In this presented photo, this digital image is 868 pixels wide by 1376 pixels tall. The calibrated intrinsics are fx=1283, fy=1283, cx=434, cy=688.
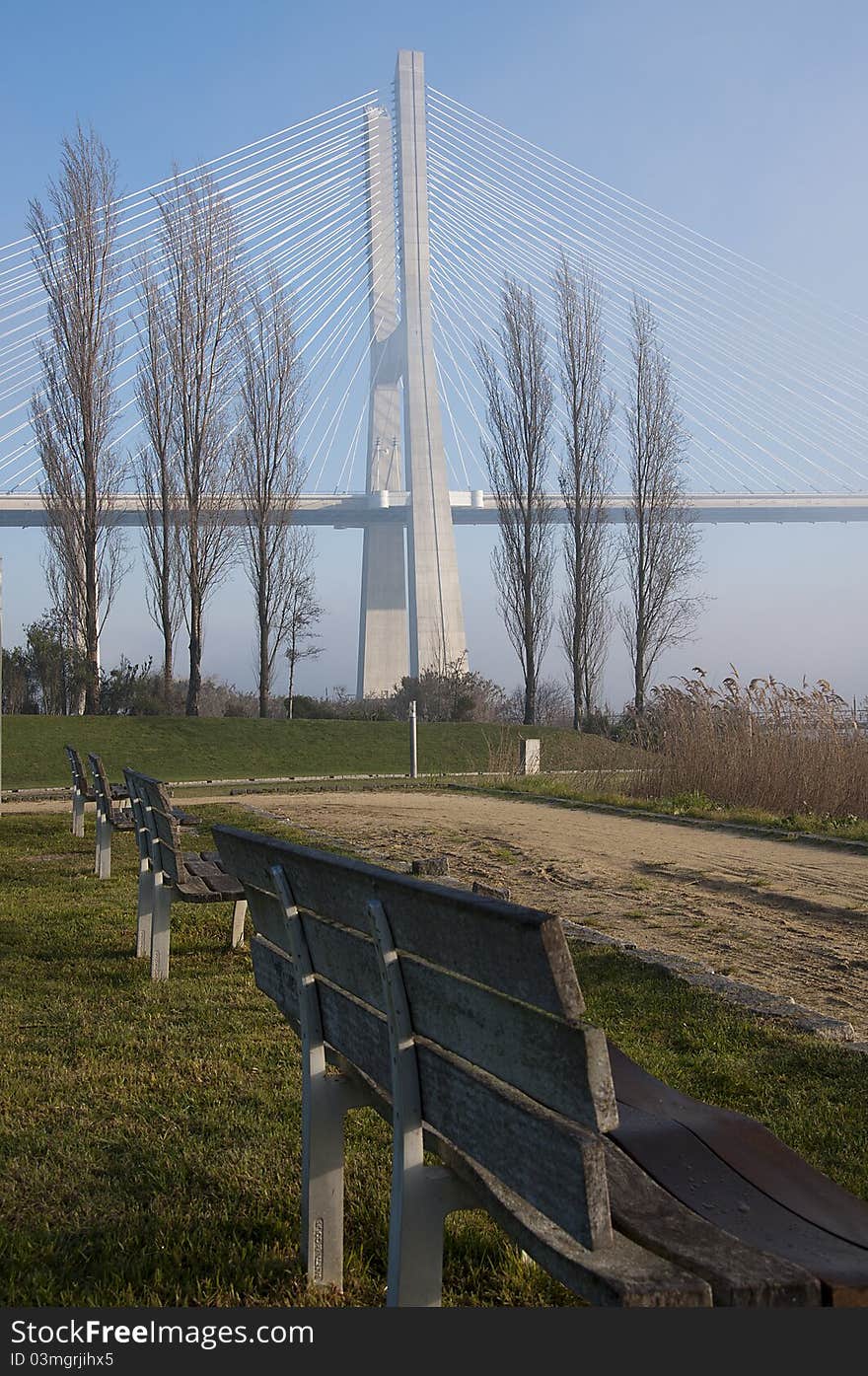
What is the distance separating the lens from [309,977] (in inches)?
99.7

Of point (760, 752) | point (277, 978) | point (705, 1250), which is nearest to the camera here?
point (705, 1250)

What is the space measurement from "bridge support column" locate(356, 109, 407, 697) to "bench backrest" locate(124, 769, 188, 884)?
105 feet

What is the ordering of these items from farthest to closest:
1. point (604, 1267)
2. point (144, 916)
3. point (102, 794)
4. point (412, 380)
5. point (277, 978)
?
point (412, 380) < point (102, 794) < point (144, 916) < point (277, 978) < point (604, 1267)

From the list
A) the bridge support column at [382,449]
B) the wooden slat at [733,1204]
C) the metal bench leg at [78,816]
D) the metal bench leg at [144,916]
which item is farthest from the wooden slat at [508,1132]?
the bridge support column at [382,449]

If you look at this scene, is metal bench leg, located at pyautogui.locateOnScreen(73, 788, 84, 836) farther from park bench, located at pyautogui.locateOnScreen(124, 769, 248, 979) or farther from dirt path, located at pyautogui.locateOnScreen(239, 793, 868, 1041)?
park bench, located at pyautogui.locateOnScreen(124, 769, 248, 979)

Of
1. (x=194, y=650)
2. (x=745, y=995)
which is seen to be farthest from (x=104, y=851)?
(x=194, y=650)

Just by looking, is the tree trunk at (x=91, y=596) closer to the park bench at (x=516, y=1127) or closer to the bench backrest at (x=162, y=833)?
the bench backrest at (x=162, y=833)

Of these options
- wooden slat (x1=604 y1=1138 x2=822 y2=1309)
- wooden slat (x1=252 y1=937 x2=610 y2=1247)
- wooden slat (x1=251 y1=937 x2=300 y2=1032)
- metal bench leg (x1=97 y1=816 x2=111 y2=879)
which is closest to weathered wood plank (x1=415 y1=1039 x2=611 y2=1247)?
wooden slat (x1=252 y1=937 x2=610 y2=1247)

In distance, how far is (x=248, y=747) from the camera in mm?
23750

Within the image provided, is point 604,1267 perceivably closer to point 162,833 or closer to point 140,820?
point 162,833

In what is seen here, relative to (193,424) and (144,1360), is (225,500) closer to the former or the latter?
(193,424)

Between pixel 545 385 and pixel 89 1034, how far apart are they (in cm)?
2888

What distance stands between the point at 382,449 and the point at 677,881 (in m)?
31.4

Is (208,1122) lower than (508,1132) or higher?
lower
